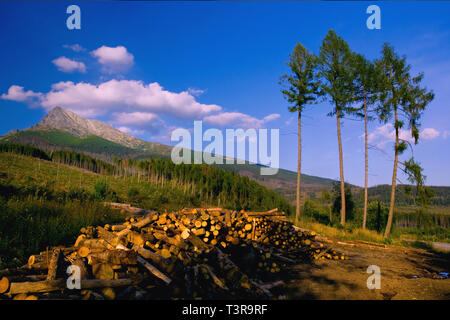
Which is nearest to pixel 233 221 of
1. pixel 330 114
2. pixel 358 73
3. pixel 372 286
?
pixel 372 286

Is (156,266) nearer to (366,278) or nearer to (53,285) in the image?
(53,285)

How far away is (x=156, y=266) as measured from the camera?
450 centimetres

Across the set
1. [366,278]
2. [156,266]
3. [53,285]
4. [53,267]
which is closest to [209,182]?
[366,278]

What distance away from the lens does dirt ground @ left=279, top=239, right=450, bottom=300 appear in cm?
484

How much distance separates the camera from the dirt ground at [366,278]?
4.84m

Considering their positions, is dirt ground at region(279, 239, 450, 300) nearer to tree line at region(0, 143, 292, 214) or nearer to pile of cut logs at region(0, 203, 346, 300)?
pile of cut logs at region(0, 203, 346, 300)

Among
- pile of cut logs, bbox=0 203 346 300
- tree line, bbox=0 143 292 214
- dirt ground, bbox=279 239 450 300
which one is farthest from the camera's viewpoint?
tree line, bbox=0 143 292 214

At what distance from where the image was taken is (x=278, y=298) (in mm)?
4328

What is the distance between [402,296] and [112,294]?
536 cm

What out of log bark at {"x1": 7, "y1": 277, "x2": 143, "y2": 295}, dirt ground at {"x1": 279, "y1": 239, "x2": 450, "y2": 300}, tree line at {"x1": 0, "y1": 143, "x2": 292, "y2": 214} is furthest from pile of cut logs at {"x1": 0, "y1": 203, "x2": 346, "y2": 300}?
tree line at {"x1": 0, "y1": 143, "x2": 292, "y2": 214}

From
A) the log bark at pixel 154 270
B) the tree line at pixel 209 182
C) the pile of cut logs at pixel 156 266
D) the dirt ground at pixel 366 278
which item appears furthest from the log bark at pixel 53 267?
the tree line at pixel 209 182

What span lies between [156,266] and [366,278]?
5.13 meters

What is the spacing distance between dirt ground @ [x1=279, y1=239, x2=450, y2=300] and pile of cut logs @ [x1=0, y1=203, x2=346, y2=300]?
61 cm

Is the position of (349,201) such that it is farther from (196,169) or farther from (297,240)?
(196,169)
